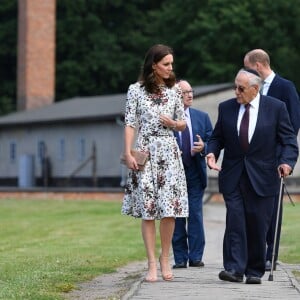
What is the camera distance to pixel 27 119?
54406mm

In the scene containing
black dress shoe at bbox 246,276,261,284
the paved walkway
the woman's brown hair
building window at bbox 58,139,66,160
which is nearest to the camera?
the paved walkway

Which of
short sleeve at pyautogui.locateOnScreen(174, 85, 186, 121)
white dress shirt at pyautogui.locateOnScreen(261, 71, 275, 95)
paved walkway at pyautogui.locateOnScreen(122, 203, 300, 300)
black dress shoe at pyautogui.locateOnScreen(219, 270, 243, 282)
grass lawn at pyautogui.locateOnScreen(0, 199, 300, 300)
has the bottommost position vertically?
grass lawn at pyautogui.locateOnScreen(0, 199, 300, 300)

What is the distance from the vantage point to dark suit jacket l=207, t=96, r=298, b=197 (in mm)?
11227

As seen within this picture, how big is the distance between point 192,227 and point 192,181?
0.55 metres

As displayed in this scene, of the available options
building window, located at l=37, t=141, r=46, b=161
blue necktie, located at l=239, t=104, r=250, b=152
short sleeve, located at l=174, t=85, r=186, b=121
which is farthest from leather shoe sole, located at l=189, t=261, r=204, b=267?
building window, located at l=37, t=141, r=46, b=161

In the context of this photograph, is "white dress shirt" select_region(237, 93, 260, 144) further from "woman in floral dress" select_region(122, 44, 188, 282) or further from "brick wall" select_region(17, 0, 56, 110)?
"brick wall" select_region(17, 0, 56, 110)

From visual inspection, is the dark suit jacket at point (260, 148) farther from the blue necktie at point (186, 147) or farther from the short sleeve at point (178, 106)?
the blue necktie at point (186, 147)

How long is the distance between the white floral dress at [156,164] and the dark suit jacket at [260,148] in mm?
414

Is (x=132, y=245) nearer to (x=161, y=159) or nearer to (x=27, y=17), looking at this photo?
(x=161, y=159)

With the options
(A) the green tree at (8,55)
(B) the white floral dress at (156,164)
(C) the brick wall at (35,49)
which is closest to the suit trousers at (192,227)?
(B) the white floral dress at (156,164)

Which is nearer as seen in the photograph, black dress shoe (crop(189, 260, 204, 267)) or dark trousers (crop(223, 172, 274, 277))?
dark trousers (crop(223, 172, 274, 277))

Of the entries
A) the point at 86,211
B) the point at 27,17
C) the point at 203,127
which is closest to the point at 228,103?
the point at 203,127

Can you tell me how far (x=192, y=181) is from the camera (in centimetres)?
1340

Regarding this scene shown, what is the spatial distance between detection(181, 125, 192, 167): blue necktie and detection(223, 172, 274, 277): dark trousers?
1.98 metres
